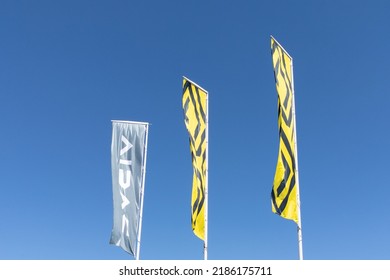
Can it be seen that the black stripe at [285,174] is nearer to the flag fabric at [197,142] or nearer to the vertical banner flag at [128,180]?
the flag fabric at [197,142]

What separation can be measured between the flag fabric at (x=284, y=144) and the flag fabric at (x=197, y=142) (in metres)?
3.48

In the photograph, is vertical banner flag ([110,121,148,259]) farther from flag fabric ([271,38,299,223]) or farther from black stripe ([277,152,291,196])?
black stripe ([277,152,291,196])

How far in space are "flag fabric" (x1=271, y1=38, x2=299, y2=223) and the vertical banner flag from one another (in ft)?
A: 19.1

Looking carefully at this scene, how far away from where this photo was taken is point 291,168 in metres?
15.8

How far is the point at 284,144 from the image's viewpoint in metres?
16.0

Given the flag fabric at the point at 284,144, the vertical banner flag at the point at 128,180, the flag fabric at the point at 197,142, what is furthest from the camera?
the vertical banner flag at the point at 128,180

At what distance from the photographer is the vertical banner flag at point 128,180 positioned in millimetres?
18391

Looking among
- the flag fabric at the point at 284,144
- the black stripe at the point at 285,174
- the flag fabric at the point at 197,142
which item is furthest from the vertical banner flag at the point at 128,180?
the black stripe at the point at 285,174

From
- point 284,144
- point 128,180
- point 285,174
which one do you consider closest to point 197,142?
point 128,180
